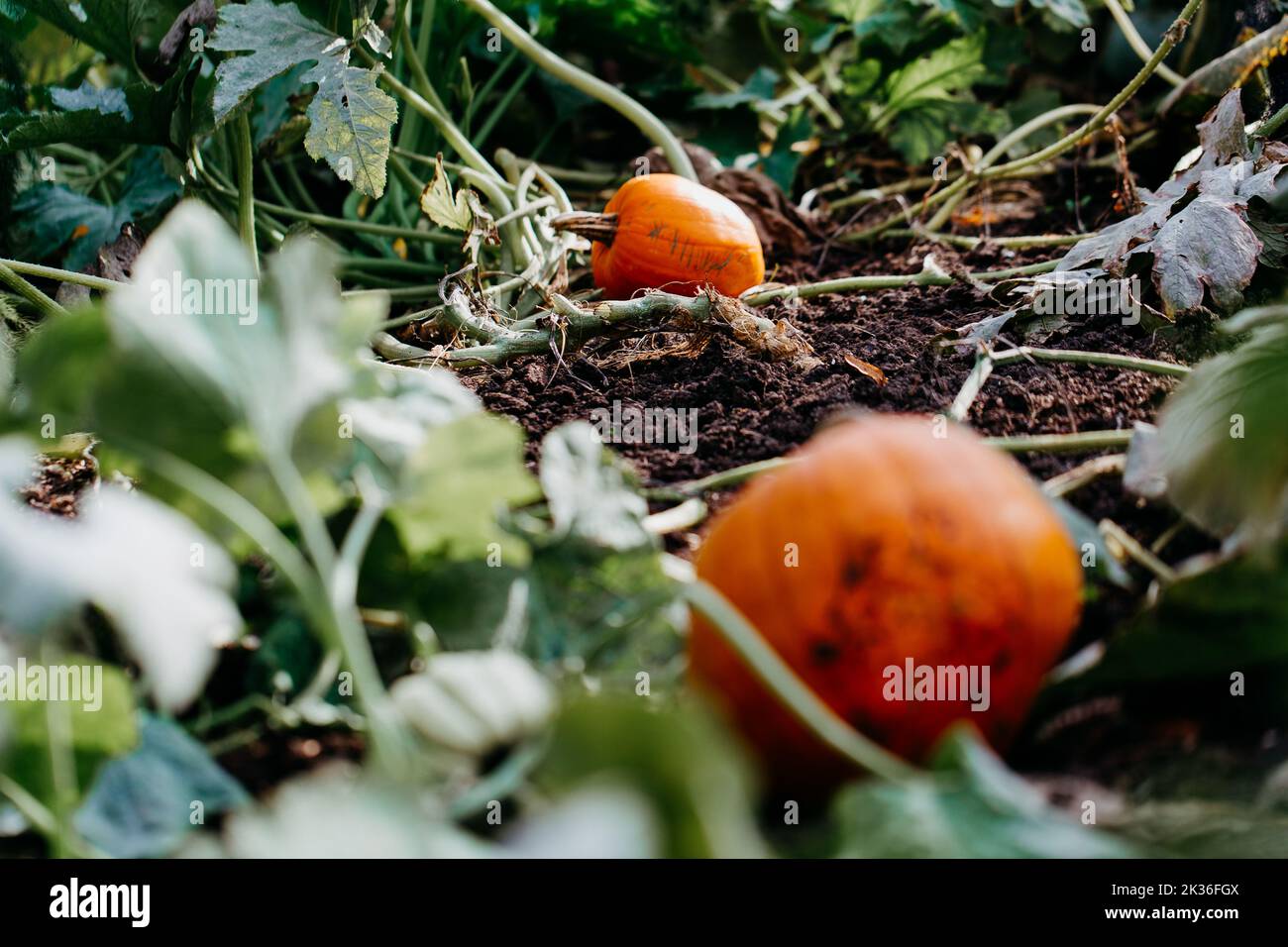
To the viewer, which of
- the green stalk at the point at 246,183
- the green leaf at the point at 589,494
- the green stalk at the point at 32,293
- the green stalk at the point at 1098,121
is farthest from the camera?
the green stalk at the point at 1098,121

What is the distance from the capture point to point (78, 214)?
2.58 meters

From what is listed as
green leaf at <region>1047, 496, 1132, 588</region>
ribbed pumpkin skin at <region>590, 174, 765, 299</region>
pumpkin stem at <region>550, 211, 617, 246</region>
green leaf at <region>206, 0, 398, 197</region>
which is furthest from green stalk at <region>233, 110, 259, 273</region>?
green leaf at <region>1047, 496, 1132, 588</region>

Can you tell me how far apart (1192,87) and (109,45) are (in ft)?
7.59

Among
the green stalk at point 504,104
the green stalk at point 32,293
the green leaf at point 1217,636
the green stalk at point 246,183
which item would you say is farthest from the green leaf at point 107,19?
the green leaf at point 1217,636

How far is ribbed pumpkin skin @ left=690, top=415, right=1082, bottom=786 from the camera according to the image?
983 mm

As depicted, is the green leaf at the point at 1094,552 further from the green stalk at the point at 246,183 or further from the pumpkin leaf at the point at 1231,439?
the green stalk at the point at 246,183

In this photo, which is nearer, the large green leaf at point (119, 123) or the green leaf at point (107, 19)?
the large green leaf at point (119, 123)

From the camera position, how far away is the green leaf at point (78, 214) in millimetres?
2529

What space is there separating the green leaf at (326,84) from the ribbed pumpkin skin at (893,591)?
1320mm

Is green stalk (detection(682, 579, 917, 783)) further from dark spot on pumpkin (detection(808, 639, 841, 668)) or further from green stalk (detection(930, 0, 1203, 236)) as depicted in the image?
green stalk (detection(930, 0, 1203, 236))

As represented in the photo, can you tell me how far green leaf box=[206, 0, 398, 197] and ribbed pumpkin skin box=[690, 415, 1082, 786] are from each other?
1320 mm

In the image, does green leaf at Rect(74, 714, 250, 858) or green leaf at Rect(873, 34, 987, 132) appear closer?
green leaf at Rect(74, 714, 250, 858)

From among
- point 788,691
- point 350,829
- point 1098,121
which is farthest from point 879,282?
point 350,829
